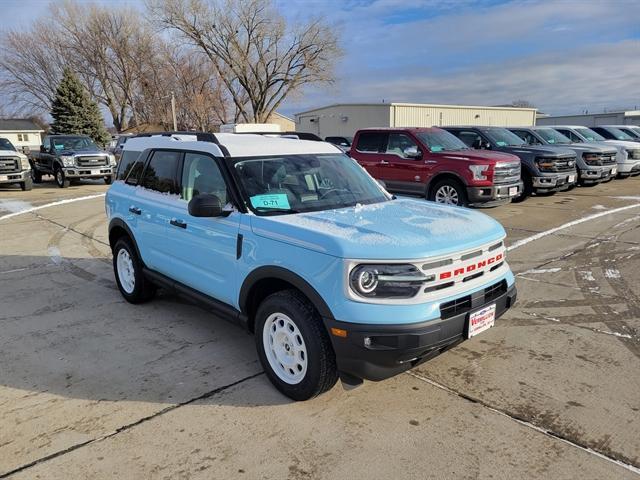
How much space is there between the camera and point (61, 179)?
17.9 m

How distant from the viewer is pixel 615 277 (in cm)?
611

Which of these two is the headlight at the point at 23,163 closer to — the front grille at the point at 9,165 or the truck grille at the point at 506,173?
the front grille at the point at 9,165

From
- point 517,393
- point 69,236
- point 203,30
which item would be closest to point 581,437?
point 517,393

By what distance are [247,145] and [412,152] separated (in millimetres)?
6915

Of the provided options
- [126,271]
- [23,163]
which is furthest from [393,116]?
[126,271]

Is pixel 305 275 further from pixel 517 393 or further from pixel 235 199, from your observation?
pixel 517 393

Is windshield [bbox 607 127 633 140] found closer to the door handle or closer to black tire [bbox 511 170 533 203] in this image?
black tire [bbox 511 170 533 203]

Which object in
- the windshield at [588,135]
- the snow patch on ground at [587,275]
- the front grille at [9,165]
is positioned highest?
the windshield at [588,135]

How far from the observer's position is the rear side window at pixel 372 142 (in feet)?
35.9

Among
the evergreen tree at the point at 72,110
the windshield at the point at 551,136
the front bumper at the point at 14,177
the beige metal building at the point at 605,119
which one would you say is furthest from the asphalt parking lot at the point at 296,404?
the beige metal building at the point at 605,119

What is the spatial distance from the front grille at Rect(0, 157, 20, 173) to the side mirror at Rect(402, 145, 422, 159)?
13626 mm

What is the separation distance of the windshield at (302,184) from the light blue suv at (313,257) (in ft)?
0.04

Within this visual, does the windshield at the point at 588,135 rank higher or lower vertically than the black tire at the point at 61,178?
higher

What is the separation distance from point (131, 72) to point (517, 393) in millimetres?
61430
